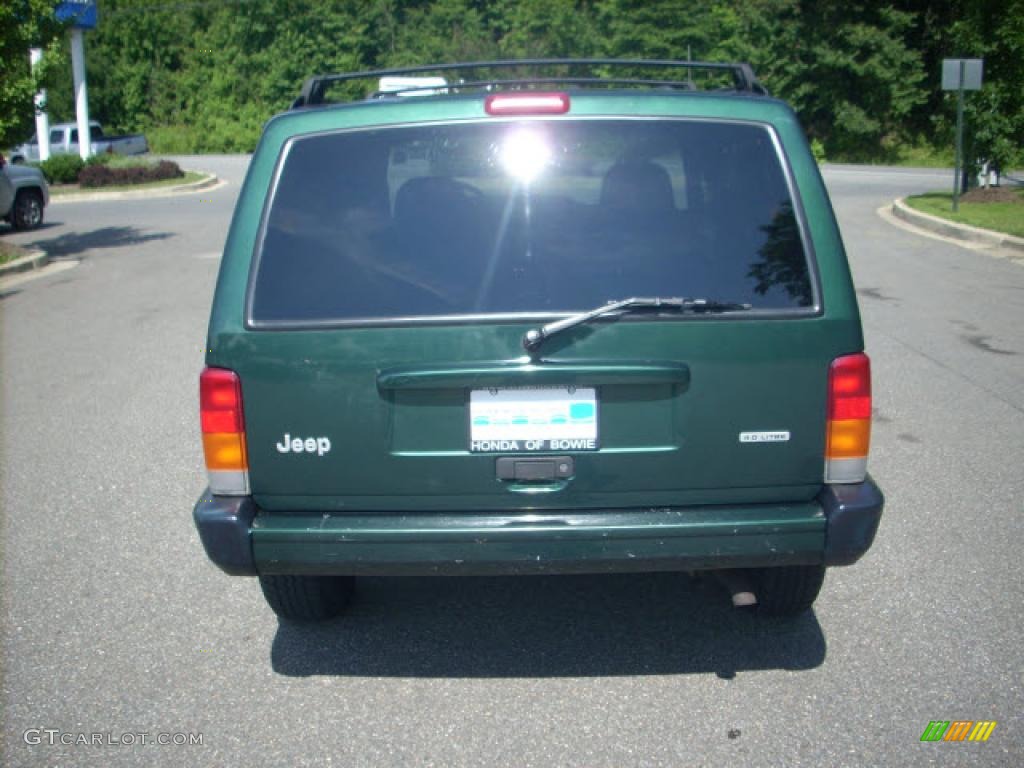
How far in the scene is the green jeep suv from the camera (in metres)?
3.38

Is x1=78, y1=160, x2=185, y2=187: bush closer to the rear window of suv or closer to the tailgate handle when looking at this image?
the rear window of suv

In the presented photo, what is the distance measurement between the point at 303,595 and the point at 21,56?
13.7 meters

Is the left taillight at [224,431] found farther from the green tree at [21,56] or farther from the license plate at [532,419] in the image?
the green tree at [21,56]

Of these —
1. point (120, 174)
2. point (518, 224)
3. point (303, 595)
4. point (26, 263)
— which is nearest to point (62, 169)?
point (120, 174)

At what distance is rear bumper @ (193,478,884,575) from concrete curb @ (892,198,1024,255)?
13.5 metres

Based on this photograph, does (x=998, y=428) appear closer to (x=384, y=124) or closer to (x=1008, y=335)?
(x=1008, y=335)

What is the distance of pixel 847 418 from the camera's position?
11.4ft

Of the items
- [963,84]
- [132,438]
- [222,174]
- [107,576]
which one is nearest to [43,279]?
[132,438]

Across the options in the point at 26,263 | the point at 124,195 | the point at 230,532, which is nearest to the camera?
the point at 230,532

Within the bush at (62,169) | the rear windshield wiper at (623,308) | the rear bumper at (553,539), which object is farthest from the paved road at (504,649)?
the bush at (62,169)

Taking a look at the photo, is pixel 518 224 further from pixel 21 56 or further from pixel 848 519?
pixel 21 56

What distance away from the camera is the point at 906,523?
531 cm

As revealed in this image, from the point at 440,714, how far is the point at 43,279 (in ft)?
42.1

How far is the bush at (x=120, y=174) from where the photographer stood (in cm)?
3020
